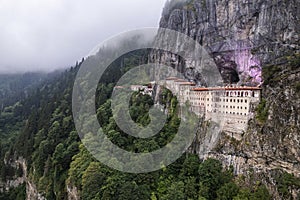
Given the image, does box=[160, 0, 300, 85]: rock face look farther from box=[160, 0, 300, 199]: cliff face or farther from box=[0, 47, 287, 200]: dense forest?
box=[0, 47, 287, 200]: dense forest

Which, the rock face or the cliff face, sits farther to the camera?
the rock face

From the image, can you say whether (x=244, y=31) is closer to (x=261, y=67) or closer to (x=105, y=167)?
(x=261, y=67)

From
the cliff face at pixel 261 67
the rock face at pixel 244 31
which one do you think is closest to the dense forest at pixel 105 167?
the cliff face at pixel 261 67

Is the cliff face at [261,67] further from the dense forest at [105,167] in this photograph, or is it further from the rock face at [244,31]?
the dense forest at [105,167]

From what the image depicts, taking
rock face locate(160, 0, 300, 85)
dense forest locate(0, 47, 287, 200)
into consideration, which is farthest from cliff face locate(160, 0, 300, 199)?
dense forest locate(0, 47, 287, 200)

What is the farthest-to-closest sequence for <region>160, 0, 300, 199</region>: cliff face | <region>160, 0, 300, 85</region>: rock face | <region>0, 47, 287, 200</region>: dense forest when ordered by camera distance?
<region>160, 0, 300, 85</region>: rock face < <region>0, 47, 287, 200</region>: dense forest < <region>160, 0, 300, 199</region>: cliff face

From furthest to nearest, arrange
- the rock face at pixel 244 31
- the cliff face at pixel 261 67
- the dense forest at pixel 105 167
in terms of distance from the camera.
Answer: the rock face at pixel 244 31 → the dense forest at pixel 105 167 → the cliff face at pixel 261 67

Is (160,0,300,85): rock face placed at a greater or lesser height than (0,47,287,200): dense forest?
greater

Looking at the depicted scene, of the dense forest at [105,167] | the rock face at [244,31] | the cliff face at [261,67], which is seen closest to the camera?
the cliff face at [261,67]
